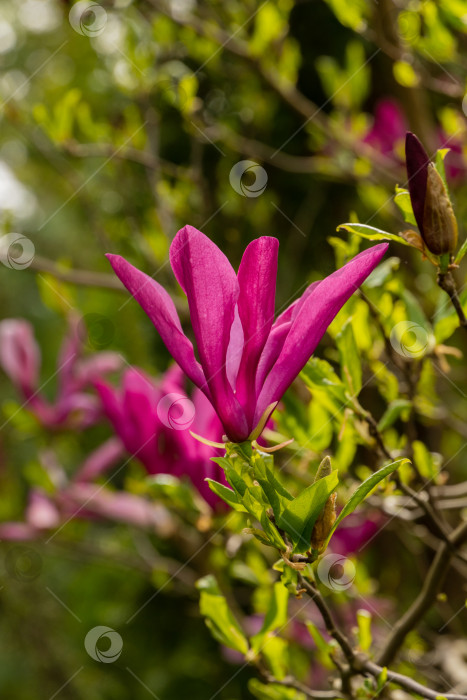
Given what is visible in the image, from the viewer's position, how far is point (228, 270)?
1.40ft

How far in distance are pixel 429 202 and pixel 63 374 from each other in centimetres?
86

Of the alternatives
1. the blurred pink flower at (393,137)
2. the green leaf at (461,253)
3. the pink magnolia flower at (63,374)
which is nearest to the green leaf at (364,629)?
the green leaf at (461,253)

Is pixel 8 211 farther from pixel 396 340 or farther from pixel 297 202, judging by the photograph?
pixel 297 202

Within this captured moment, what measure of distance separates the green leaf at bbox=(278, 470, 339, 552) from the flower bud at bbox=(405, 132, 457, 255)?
16cm

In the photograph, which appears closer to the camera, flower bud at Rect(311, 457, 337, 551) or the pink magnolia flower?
flower bud at Rect(311, 457, 337, 551)

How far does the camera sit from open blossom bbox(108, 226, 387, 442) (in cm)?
41

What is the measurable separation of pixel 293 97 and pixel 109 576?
1.94 m

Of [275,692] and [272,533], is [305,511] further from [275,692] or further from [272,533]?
[275,692]

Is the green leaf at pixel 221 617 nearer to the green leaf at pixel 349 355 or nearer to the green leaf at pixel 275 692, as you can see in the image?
the green leaf at pixel 275 692

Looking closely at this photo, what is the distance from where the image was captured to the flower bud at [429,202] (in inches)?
16.4

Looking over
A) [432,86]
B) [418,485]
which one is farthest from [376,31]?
[418,485]

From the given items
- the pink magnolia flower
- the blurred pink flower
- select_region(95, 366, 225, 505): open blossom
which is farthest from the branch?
the blurred pink flower

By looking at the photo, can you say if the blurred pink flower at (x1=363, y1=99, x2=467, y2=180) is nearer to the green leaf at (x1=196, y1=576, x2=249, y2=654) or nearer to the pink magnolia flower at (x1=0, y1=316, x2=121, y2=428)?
the pink magnolia flower at (x1=0, y1=316, x2=121, y2=428)

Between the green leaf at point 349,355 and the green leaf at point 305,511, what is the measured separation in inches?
6.7
